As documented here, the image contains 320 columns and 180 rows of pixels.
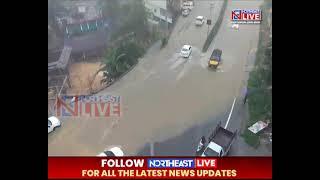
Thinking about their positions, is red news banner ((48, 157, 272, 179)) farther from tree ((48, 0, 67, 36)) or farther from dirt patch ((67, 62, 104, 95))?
tree ((48, 0, 67, 36))

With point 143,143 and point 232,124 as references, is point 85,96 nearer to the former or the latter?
point 143,143

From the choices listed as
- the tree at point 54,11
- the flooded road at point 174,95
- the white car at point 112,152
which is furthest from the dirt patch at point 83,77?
the white car at point 112,152

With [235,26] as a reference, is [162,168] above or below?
below

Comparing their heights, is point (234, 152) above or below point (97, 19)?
below

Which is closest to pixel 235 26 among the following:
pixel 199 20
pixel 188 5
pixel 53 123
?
pixel 199 20

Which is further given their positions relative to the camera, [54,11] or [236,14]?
[236,14]

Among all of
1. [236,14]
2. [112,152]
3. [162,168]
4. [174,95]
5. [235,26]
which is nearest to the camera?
[162,168]

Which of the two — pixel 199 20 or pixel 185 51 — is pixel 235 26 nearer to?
pixel 199 20
